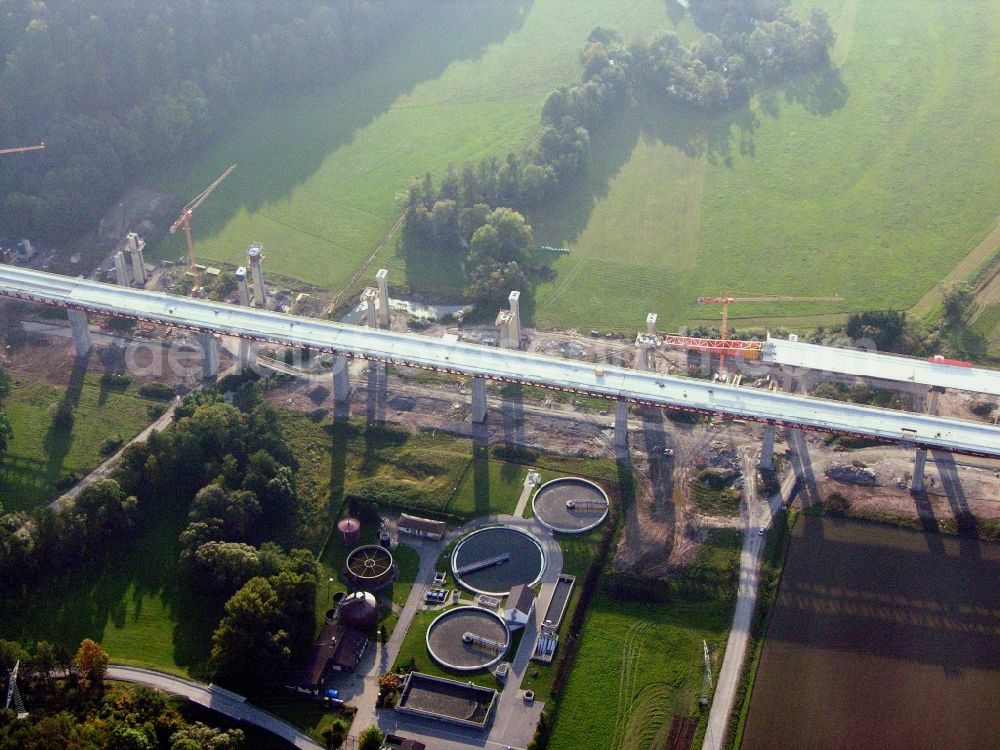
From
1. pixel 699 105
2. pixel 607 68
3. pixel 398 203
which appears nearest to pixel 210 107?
pixel 398 203

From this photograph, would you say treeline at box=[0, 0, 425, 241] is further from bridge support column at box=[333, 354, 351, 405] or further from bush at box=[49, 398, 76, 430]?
bridge support column at box=[333, 354, 351, 405]

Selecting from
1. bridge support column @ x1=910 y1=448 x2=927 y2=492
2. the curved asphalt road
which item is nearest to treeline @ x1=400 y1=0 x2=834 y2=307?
bridge support column @ x1=910 y1=448 x2=927 y2=492

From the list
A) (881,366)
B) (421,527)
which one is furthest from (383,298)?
(881,366)

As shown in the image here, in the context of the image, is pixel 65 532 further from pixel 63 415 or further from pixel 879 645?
pixel 879 645

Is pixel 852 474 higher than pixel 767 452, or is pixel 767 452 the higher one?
pixel 767 452

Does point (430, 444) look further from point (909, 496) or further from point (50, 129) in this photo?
point (50, 129)

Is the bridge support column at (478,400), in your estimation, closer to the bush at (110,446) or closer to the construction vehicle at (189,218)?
the bush at (110,446)
